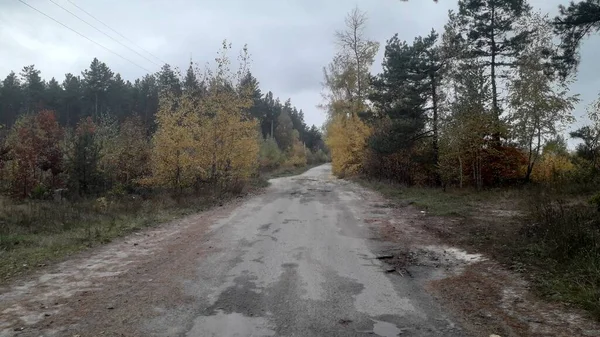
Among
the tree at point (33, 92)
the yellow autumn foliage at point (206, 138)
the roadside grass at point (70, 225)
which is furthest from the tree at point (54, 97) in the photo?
the yellow autumn foliage at point (206, 138)

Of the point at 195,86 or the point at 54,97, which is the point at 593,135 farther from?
the point at 54,97

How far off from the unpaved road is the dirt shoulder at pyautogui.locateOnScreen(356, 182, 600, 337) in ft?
1.30

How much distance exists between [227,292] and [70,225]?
1043cm

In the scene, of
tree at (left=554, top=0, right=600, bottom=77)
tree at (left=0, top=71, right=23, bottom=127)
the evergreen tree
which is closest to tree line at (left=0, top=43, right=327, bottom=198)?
the evergreen tree

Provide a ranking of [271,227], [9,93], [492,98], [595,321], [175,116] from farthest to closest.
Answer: [9,93], [492,98], [175,116], [271,227], [595,321]

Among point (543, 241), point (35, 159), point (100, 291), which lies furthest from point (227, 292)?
point (35, 159)

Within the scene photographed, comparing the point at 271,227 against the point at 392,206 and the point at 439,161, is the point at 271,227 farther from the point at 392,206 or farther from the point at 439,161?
the point at 439,161

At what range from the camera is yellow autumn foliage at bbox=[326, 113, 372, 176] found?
34.5 m

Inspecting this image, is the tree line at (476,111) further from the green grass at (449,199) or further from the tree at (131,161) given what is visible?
the tree at (131,161)

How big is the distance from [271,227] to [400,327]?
7.65 m

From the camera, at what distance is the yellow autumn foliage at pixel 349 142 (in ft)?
113

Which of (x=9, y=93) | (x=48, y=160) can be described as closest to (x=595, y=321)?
(x=48, y=160)

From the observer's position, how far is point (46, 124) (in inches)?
1254

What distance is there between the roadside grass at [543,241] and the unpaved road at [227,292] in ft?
6.17
